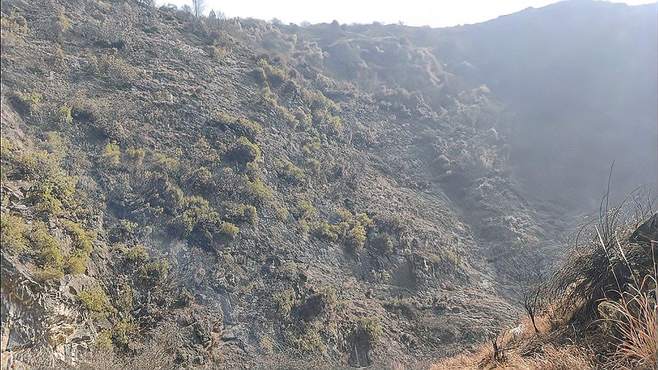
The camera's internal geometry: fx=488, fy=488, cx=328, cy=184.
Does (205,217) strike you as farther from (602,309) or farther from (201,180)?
(602,309)

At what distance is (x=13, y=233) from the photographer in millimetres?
7723

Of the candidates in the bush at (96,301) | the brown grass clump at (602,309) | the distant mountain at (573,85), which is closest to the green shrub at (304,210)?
the bush at (96,301)

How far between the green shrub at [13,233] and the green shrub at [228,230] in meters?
4.88

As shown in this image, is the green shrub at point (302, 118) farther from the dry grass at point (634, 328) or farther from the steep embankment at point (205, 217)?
the dry grass at point (634, 328)

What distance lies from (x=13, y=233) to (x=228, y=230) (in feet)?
17.5

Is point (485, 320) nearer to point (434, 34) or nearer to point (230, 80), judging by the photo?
point (230, 80)

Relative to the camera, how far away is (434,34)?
1921 inches

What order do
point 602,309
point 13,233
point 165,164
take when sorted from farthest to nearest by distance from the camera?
1. point 165,164
2. point 13,233
3. point 602,309

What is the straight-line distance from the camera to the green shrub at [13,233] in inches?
296

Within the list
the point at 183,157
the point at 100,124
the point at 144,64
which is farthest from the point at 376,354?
the point at 144,64

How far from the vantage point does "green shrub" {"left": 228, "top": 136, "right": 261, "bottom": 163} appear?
15235 mm

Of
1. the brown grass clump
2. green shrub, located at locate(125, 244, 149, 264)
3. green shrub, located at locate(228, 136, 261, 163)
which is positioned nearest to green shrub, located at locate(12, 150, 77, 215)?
green shrub, located at locate(125, 244, 149, 264)

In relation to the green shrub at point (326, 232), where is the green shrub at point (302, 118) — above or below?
above

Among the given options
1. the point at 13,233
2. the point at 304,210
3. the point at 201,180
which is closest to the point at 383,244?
the point at 304,210
